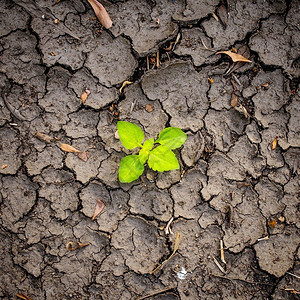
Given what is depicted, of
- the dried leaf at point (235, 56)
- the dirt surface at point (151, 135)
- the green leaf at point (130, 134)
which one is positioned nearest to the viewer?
the green leaf at point (130, 134)

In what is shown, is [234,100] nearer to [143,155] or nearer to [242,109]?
[242,109]

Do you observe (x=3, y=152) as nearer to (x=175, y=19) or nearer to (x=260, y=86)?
(x=175, y=19)

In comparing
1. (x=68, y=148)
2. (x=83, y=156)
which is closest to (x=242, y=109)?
(x=83, y=156)

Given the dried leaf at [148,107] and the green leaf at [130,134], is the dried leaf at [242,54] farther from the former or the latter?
the green leaf at [130,134]

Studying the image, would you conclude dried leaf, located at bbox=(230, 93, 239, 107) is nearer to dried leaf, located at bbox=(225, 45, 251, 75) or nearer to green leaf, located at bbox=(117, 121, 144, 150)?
dried leaf, located at bbox=(225, 45, 251, 75)

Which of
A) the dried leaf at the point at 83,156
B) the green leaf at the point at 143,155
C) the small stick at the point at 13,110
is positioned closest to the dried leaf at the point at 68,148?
the dried leaf at the point at 83,156

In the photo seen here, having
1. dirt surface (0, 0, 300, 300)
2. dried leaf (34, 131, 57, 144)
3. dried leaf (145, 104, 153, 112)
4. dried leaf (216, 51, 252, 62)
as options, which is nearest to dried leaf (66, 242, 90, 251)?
dirt surface (0, 0, 300, 300)
